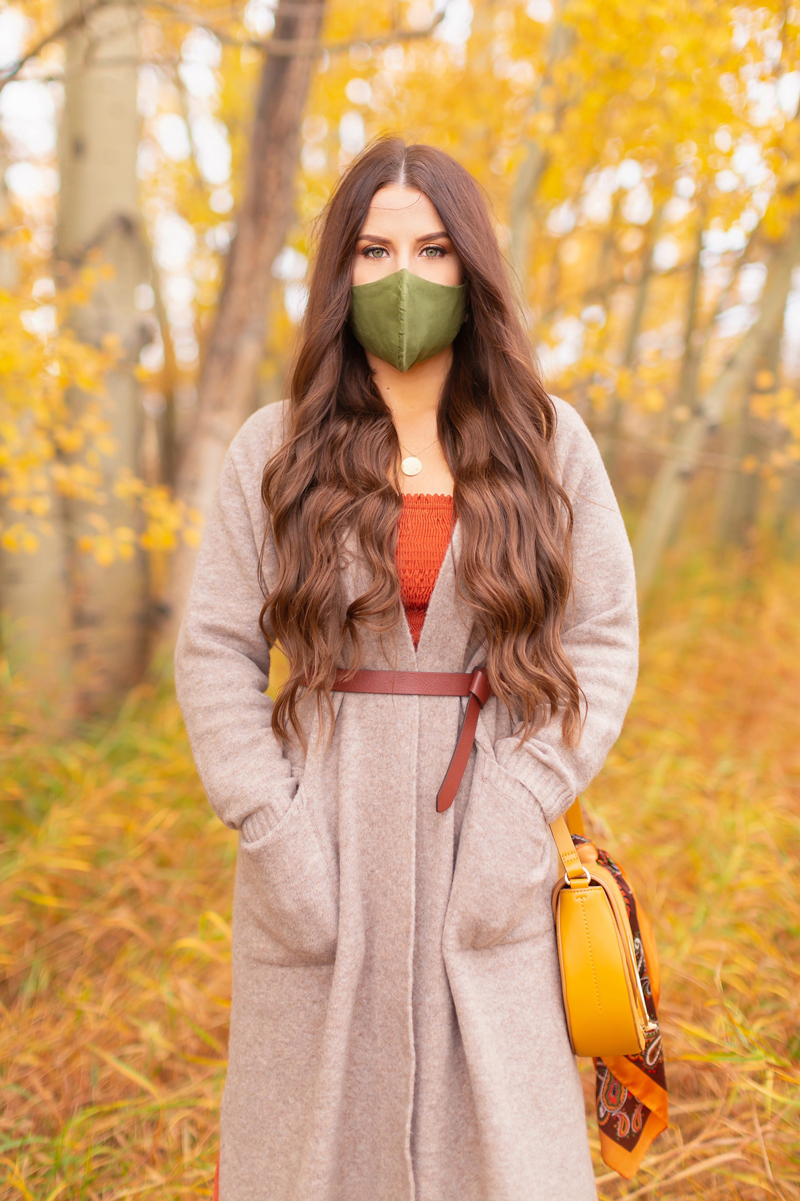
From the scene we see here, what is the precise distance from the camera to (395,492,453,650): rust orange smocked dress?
152 centimetres

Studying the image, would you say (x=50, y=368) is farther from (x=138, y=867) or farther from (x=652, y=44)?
(x=652, y=44)

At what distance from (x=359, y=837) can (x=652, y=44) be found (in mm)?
3624

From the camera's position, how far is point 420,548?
1530 mm

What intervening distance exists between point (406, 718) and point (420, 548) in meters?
0.32

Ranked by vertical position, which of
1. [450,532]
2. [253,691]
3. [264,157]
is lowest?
[253,691]

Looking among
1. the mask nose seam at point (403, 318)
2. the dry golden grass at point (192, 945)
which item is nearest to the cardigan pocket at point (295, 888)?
the mask nose seam at point (403, 318)

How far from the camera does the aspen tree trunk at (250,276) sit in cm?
329

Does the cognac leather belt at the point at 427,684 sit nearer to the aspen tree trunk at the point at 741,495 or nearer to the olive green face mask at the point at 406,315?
the olive green face mask at the point at 406,315

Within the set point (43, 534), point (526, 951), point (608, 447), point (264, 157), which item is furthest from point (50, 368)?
point (608, 447)

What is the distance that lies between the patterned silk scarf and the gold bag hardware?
64 millimetres

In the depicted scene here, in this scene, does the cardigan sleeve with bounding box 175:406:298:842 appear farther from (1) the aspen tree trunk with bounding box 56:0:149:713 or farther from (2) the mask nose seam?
(1) the aspen tree trunk with bounding box 56:0:149:713

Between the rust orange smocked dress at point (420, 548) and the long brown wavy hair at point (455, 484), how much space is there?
0.12 ft

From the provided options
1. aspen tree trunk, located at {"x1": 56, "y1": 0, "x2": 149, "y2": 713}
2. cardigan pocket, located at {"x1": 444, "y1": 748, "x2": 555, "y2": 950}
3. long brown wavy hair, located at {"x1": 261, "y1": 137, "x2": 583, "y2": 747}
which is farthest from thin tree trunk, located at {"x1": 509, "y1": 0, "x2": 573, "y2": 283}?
cardigan pocket, located at {"x1": 444, "y1": 748, "x2": 555, "y2": 950}

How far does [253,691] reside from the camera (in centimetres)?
153
